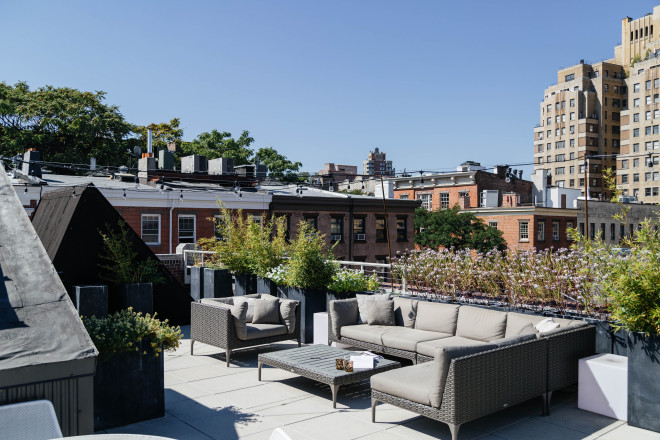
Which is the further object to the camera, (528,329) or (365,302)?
(365,302)

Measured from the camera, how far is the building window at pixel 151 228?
2362 cm

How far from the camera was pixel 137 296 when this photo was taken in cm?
792

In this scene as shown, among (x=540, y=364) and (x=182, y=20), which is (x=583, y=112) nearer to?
(x=182, y=20)

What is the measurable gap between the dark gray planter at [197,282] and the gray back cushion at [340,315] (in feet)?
15.3

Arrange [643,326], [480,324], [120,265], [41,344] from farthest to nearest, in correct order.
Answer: [120,265]
[480,324]
[643,326]
[41,344]

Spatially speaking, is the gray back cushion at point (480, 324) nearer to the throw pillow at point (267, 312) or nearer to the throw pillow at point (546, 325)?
the throw pillow at point (546, 325)

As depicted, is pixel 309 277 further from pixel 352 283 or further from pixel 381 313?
pixel 381 313

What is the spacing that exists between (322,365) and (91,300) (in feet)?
9.95

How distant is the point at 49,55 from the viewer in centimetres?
1833

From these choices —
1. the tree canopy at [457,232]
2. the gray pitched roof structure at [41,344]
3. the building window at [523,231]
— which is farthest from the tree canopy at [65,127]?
the gray pitched roof structure at [41,344]

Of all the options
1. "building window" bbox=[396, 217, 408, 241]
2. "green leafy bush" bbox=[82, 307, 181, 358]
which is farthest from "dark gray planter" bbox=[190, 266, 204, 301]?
"building window" bbox=[396, 217, 408, 241]

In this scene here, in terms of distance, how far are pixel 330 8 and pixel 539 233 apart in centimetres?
3011

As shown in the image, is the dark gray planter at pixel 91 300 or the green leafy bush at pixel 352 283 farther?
the green leafy bush at pixel 352 283

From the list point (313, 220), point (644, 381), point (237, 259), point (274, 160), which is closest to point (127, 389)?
point (644, 381)
